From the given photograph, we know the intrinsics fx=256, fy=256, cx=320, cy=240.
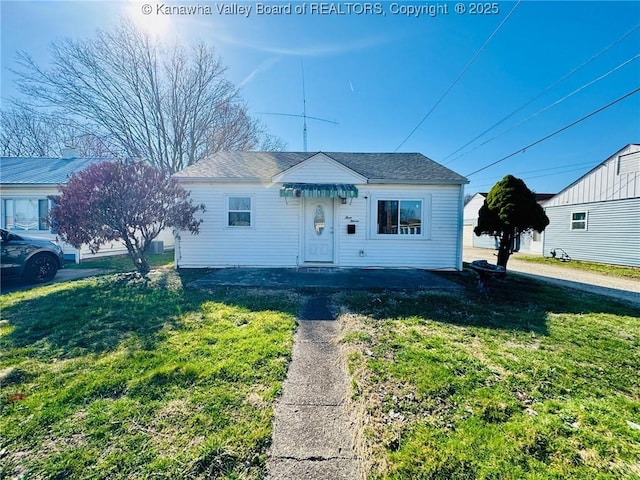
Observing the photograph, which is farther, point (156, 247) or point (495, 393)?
point (156, 247)

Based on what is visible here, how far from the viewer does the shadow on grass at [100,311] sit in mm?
3855

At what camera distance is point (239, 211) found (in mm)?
9484

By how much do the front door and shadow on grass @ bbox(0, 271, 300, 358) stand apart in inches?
148

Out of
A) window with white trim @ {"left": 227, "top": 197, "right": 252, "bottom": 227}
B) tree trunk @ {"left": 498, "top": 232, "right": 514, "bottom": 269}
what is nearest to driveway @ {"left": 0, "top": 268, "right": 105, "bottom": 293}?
window with white trim @ {"left": 227, "top": 197, "right": 252, "bottom": 227}

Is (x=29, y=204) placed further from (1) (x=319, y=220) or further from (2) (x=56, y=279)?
(1) (x=319, y=220)

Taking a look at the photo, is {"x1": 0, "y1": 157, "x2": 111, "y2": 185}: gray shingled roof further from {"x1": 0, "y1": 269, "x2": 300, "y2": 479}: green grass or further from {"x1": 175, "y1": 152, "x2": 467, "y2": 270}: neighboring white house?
{"x1": 0, "y1": 269, "x2": 300, "y2": 479}: green grass

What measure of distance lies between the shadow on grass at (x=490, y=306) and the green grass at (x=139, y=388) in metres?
2.00

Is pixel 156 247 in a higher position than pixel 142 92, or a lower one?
lower

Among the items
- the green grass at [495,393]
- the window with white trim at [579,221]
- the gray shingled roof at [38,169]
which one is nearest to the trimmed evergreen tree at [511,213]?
the green grass at [495,393]

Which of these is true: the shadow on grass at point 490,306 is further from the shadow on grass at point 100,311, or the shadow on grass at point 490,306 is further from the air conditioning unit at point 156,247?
the air conditioning unit at point 156,247

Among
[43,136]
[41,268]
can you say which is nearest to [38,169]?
[41,268]

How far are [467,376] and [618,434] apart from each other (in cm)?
119

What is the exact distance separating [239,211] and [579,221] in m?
20.2

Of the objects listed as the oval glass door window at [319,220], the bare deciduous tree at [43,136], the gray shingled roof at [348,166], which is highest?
the bare deciduous tree at [43,136]
